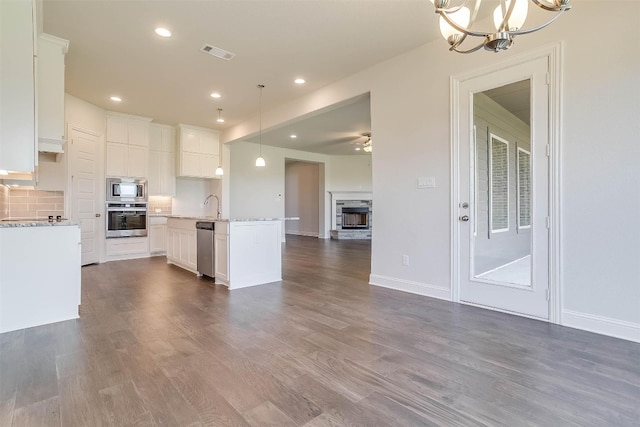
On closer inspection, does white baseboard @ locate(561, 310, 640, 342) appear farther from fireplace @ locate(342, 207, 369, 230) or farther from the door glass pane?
fireplace @ locate(342, 207, 369, 230)

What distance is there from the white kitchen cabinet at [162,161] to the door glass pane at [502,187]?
626cm

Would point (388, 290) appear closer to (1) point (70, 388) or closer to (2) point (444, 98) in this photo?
(2) point (444, 98)

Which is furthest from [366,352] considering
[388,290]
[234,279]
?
[234,279]

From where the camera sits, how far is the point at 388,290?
13.0ft

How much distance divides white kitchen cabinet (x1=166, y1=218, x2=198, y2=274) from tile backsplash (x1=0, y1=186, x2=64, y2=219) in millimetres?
1732

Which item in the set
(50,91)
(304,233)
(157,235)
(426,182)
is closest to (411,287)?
(426,182)

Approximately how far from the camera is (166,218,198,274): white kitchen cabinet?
16.5 feet

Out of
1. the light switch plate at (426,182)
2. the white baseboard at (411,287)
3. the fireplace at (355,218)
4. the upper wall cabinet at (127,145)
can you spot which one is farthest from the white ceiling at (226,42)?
the fireplace at (355,218)

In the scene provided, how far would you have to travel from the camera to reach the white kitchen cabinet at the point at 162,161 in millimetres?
6910

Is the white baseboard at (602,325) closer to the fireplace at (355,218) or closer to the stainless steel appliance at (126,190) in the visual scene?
the stainless steel appliance at (126,190)

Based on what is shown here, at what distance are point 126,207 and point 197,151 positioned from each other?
194 centimetres

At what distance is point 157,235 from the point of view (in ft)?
22.4

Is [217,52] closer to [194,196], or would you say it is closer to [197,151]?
[197,151]

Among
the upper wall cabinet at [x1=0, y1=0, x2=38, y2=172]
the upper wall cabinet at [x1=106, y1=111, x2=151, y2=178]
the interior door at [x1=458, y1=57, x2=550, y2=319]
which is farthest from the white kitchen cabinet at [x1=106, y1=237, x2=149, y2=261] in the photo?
the interior door at [x1=458, y1=57, x2=550, y2=319]
